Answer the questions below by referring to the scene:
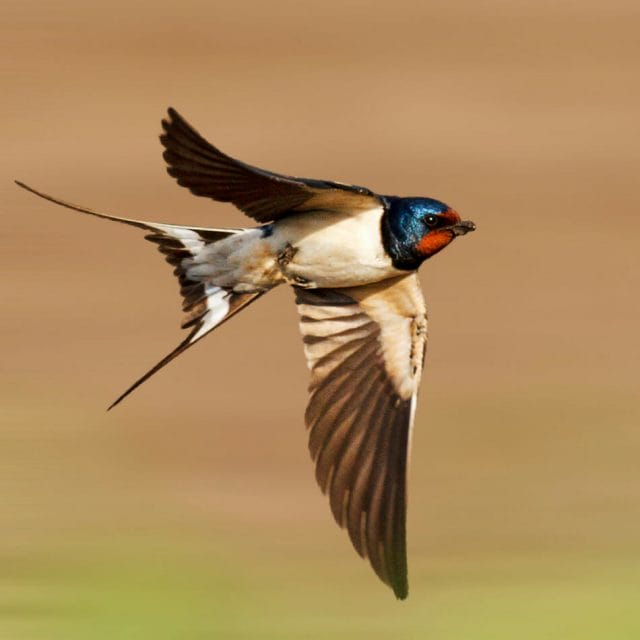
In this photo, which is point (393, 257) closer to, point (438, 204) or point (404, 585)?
point (438, 204)

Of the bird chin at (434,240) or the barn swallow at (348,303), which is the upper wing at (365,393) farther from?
the bird chin at (434,240)

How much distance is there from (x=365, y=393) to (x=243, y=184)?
0.63 metres

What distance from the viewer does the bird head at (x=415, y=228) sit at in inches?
137

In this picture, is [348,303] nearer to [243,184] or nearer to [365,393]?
[365,393]

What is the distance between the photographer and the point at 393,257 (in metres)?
3.52

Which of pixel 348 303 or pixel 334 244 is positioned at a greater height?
pixel 334 244

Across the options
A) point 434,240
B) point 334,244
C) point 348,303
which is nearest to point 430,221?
point 434,240

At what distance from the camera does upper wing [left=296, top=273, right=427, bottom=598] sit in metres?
3.54

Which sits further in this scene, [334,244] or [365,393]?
[365,393]

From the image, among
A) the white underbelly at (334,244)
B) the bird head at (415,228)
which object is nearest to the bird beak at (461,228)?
the bird head at (415,228)

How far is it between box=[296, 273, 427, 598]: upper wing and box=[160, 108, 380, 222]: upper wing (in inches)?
10.8

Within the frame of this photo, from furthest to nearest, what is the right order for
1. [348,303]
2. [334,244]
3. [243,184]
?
[348,303] < [334,244] < [243,184]

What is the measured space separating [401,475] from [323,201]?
0.58 meters

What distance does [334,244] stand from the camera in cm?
347
